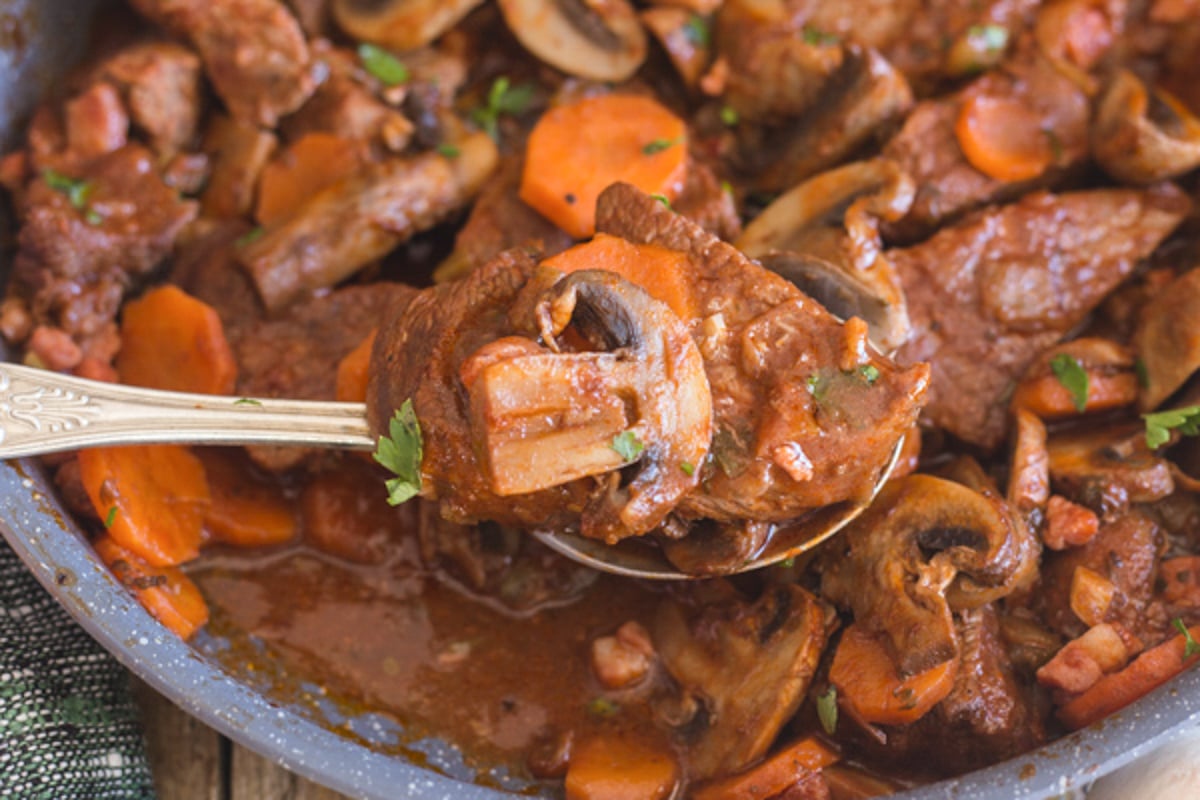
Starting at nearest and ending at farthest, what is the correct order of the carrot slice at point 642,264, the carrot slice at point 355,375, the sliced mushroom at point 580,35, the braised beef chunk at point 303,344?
the carrot slice at point 642,264 → the carrot slice at point 355,375 → the braised beef chunk at point 303,344 → the sliced mushroom at point 580,35

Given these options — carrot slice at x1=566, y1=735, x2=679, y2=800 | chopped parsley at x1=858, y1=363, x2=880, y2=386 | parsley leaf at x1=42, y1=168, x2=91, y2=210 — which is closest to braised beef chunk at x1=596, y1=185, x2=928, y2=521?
chopped parsley at x1=858, y1=363, x2=880, y2=386

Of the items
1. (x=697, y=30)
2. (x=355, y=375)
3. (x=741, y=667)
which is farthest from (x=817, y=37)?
(x=741, y=667)

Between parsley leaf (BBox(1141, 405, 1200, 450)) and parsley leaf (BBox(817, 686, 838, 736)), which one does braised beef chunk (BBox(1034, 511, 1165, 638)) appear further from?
parsley leaf (BBox(817, 686, 838, 736))

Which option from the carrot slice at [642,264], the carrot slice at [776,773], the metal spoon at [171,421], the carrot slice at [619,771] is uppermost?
the carrot slice at [642,264]

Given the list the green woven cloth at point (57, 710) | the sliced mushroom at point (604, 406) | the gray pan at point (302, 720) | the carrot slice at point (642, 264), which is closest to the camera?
the sliced mushroom at point (604, 406)

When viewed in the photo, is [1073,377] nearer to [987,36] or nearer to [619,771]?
[987,36]

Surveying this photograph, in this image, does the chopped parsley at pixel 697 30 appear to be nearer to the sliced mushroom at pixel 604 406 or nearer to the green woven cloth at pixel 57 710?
the sliced mushroom at pixel 604 406

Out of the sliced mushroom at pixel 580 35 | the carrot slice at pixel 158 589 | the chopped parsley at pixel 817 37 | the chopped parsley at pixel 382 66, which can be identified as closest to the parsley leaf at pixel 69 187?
the chopped parsley at pixel 382 66
